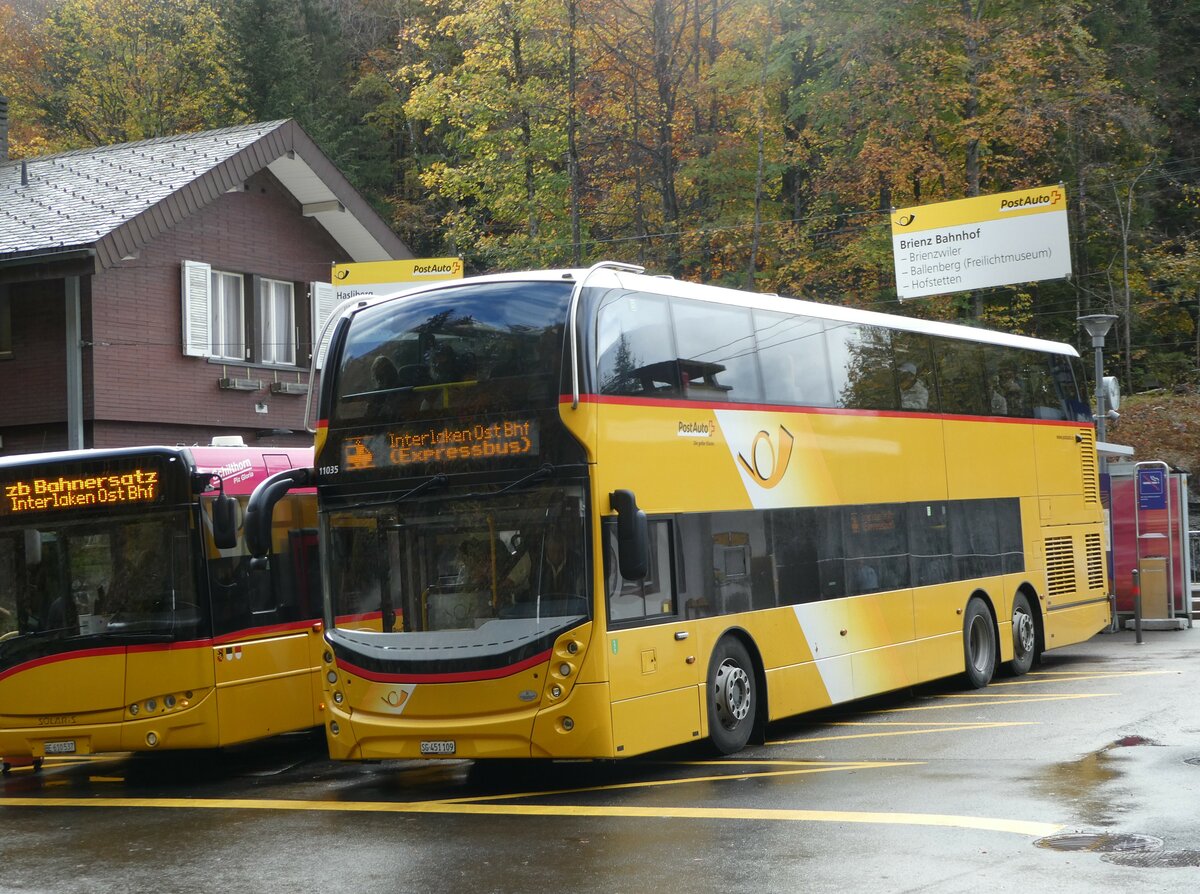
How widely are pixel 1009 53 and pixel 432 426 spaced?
2579 centimetres

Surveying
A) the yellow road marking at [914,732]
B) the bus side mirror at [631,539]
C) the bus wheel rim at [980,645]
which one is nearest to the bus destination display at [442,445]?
the bus side mirror at [631,539]

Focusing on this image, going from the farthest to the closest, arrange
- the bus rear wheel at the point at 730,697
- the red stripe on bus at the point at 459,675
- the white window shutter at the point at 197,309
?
the white window shutter at the point at 197,309 → the bus rear wheel at the point at 730,697 → the red stripe on bus at the point at 459,675

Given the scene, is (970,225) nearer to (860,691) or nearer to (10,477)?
(860,691)

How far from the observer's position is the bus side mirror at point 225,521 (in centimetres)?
1241

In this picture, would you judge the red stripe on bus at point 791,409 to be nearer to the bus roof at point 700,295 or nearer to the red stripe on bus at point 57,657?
the bus roof at point 700,295

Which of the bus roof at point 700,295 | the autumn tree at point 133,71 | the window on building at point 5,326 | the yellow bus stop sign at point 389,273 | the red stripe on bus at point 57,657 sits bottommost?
the red stripe on bus at point 57,657

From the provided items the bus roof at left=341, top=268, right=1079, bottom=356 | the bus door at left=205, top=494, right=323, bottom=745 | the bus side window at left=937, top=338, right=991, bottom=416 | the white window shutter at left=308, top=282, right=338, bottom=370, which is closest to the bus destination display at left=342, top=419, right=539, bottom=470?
the bus roof at left=341, top=268, right=1079, bottom=356

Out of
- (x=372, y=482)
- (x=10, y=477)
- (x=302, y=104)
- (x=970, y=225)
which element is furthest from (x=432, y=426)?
(x=302, y=104)

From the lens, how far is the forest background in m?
35.0

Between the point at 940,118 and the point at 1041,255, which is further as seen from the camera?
the point at 940,118

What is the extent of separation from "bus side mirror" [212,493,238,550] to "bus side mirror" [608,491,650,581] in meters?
3.43

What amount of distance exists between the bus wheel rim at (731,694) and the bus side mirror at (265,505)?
365 centimetres

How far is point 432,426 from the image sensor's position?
11570 mm

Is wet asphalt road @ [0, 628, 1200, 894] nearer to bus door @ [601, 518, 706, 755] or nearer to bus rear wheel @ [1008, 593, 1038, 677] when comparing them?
bus door @ [601, 518, 706, 755]
